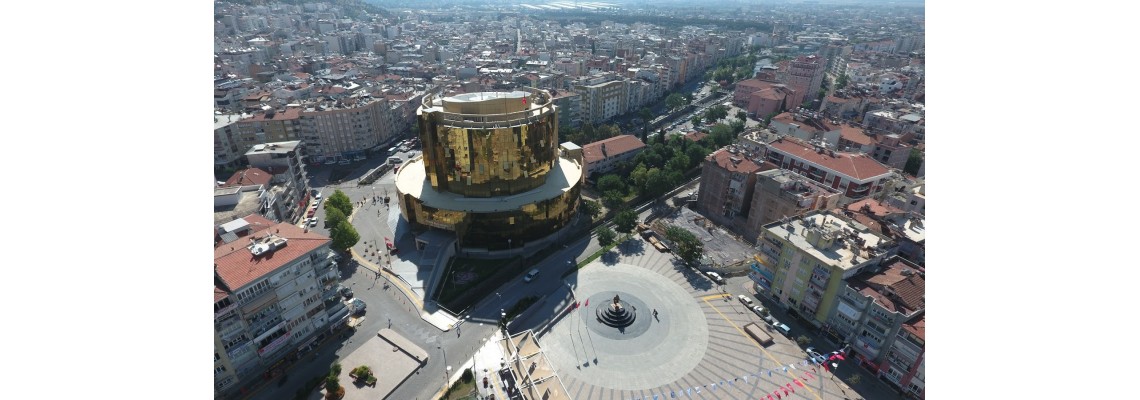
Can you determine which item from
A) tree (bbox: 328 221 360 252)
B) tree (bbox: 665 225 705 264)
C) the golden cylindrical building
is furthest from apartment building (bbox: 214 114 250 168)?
tree (bbox: 665 225 705 264)

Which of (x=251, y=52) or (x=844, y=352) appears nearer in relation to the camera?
(x=844, y=352)

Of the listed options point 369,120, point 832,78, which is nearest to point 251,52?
point 369,120

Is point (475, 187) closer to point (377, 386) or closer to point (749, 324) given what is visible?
point (377, 386)

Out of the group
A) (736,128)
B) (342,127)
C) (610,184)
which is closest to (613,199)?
(610,184)

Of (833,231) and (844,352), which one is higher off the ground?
(833,231)

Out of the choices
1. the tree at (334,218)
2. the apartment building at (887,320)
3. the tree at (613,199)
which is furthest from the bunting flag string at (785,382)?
the tree at (334,218)
